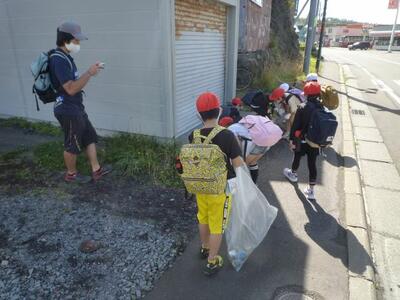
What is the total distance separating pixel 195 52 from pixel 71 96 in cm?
294

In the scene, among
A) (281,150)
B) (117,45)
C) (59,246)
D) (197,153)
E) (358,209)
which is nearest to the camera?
(197,153)

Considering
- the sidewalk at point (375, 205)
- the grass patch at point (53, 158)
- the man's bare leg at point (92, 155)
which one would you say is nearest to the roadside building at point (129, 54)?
the grass patch at point (53, 158)

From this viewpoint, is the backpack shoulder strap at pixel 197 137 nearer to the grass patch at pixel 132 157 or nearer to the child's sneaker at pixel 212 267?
the child's sneaker at pixel 212 267

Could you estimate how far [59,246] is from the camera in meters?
3.03

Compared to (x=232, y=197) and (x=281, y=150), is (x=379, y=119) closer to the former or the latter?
(x=281, y=150)

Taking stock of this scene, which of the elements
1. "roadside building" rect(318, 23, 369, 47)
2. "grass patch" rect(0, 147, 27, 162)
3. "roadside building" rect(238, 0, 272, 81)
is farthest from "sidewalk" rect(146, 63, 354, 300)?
"roadside building" rect(318, 23, 369, 47)

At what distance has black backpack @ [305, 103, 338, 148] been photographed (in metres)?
3.48

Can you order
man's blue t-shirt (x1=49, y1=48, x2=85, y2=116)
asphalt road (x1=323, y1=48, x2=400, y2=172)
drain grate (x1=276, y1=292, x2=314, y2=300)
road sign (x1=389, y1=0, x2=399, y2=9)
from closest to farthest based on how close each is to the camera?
drain grate (x1=276, y1=292, x2=314, y2=300)
man's blue t-shirt (x1=49, y1=48, x2=85, y2=116)
asphalt road (x1=323, y1=48, x2=400, y2=172)
road sign (x1=389, y1=0, x2=399, y2=9)

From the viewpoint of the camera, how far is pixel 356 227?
344 centimetres

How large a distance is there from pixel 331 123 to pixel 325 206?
1.09 meters

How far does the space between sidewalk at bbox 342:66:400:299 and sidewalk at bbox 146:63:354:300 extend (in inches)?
5.0

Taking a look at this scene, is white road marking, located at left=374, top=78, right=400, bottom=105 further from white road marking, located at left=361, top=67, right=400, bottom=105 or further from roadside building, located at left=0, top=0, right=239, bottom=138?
roadside building, located at left=0, top=0, right=239, bottom=138

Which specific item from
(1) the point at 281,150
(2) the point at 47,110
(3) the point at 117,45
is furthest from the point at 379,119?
(2) the point at 47,110

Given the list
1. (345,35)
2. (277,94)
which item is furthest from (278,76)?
(345,35)
